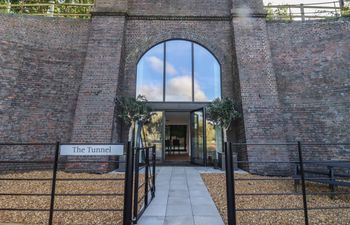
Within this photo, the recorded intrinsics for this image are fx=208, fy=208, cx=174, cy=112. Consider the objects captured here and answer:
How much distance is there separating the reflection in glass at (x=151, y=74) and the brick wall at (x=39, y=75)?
7.83 ft

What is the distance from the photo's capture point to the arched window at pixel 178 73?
8758mm

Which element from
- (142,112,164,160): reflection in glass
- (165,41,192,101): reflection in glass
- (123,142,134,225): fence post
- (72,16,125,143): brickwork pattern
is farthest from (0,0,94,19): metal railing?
(123,142,134,225): fence post

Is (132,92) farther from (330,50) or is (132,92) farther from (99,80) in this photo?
(330,50)

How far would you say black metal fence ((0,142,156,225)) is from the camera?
110 inches

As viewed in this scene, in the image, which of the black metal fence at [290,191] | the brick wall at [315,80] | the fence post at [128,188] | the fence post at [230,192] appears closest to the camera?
the fence post at [230,192]

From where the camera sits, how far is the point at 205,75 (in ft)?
29.5

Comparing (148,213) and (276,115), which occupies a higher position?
(276,115)

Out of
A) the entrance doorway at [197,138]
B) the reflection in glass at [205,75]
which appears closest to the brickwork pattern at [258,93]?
the reflection in glass at [205,75]

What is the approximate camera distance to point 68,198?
4145 mm

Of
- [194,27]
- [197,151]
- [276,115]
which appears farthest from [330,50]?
[197,151]

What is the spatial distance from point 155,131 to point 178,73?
8.76ft

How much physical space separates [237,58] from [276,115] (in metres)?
2.57

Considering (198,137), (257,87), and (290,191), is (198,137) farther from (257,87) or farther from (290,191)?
(290,191)

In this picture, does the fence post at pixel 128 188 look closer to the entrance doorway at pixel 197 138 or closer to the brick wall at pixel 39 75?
the entrance doorway at pixel 197 138
